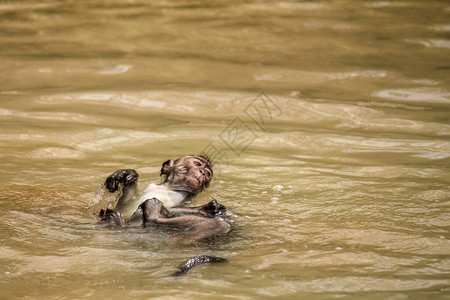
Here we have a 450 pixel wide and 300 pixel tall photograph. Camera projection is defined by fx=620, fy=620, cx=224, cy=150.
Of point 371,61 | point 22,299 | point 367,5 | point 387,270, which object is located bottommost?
point 387,270

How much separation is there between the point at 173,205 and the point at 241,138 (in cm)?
243

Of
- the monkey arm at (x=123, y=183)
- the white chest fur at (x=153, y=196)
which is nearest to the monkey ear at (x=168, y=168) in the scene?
the white chest fur at (x=153, y=196)

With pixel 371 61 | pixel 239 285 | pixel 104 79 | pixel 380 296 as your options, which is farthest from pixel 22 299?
pixel 371 61

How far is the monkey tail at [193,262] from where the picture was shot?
3.81 metres

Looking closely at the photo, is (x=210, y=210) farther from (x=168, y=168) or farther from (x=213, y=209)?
Answer: (x=168, y=168)

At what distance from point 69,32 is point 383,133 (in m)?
6.46

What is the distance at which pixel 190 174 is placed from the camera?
5.27 meters

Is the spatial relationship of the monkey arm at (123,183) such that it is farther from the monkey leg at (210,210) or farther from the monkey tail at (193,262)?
the monkey tail at (193,262)

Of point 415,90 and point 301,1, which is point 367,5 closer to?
point 301,1

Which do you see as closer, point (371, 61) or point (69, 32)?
point (371, 61)

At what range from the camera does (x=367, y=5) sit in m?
12.2

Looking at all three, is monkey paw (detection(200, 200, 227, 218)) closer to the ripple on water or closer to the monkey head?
the monkey head

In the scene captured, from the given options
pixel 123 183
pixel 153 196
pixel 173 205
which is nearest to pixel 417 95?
pixel 173 205

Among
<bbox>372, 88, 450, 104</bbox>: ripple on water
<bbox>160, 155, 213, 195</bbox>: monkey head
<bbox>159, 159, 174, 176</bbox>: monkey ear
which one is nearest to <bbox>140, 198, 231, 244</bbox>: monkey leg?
<bbox>160, 155, 213, 195</bbox>: monkey head
